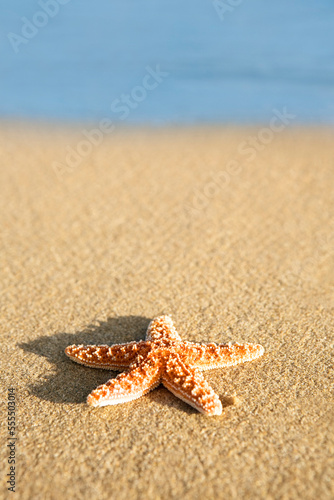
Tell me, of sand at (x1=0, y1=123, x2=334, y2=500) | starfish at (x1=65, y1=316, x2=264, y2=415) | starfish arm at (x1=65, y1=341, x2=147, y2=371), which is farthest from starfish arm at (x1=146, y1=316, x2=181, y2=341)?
sand at (x1=0, y1=123, x2=334, y2=500)

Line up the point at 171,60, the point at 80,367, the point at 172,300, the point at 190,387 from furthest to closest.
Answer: the point at 171,60, the point at 172,300, the point at 80,367, the point at 190,387

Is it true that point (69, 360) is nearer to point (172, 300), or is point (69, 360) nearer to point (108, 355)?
point (108, 355)

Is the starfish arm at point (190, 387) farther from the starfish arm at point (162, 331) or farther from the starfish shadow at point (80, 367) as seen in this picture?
the starfish arm at point (162, 331)

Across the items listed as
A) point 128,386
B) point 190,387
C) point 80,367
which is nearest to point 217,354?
point 190,387

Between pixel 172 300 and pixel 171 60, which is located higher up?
pixel 171 60

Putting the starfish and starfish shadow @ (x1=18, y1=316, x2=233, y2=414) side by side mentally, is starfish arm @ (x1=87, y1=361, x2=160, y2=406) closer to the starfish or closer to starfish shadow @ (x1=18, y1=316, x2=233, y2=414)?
the starfish

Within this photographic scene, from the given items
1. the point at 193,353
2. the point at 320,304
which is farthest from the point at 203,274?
the point at 193,353

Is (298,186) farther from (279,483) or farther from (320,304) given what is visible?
(279,483)

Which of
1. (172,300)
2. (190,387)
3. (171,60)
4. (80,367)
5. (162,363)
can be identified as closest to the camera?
(190,387)
